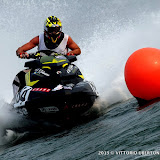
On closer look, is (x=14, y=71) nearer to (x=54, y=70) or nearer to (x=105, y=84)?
(x=105, y=84)

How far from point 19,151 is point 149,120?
1.76 metres

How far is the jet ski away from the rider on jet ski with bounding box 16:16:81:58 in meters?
0.48

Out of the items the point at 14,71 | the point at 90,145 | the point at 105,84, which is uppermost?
the point at 14,71

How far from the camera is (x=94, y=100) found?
5.79 metres

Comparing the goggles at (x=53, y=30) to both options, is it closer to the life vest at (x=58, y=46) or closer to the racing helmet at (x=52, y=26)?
the racing helmet at (x=52, y=26)

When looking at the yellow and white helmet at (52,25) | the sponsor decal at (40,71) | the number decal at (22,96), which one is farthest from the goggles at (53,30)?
the number decal at (22,96)

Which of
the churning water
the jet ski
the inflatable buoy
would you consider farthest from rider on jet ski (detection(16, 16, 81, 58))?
the inflatable buoy

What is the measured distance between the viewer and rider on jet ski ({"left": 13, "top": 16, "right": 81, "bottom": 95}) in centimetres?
620

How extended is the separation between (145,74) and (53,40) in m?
1.97

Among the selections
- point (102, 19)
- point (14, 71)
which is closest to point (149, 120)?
point (14, 71)

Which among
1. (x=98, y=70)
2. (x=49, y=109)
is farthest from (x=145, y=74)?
(x=98, y=70)

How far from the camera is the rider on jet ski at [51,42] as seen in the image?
6199 mm

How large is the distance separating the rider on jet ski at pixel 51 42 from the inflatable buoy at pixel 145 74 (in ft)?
4.64

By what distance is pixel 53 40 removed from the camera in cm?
657
